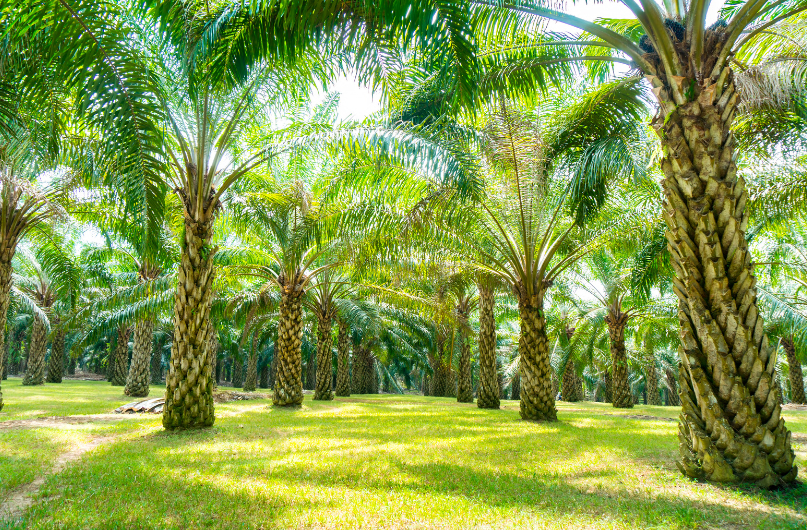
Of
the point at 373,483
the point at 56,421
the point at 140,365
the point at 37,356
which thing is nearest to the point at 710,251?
the point at 373,483

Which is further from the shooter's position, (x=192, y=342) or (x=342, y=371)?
(x=342, y=371)

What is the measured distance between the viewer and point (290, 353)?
13391 mm

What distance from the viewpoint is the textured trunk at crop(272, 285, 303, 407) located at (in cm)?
1314

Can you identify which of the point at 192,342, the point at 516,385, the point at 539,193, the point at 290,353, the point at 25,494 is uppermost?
the point at 539,193

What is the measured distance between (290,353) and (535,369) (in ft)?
22.3

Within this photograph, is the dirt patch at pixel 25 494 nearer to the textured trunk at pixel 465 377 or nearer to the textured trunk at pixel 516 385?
the textured trunk at pixel 465 377

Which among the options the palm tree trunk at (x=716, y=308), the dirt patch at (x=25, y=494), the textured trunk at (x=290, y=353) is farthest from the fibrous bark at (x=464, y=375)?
the dirt patch at (x=25, y=494)

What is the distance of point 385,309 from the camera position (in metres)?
19.9

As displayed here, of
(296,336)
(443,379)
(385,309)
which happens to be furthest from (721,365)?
(443,379)

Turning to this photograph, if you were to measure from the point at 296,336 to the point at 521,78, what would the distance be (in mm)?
9389

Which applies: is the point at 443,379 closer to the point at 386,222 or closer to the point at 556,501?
the point at 386,222

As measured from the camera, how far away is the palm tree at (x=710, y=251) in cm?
461

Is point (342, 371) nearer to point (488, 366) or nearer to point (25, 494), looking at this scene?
point (488, 366)

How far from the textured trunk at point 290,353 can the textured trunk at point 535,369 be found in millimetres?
6183
